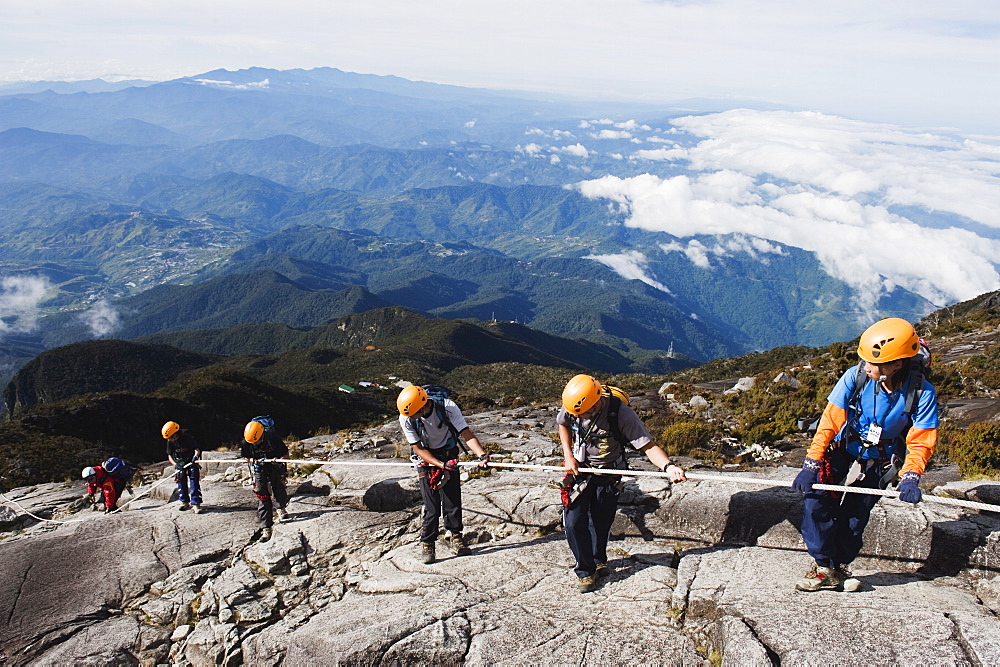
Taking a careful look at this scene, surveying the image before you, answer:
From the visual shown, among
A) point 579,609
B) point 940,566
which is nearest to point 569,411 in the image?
point 579,609

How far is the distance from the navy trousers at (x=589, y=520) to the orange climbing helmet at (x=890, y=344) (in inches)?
150

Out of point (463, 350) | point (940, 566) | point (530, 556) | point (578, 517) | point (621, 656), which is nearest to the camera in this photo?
point (621, 656)

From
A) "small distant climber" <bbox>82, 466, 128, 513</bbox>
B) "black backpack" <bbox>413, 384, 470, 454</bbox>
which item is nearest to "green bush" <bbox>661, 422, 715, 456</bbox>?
"black backpack" <bbox>413, 384, 470, 454</bbox>

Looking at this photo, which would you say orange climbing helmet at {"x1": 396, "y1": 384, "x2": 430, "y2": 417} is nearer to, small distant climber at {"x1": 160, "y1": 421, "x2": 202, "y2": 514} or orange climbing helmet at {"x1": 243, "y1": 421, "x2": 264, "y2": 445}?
orange climbing helmet at {"x1": 243, "y1": 421, "x2": 264, "y2": 445}

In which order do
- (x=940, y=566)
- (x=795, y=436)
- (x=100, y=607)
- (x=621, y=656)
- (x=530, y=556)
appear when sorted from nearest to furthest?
(x=621, y=656) → (x=940, y=566) → (x=530, y=556) → (x=100, y=607) → (x=795, y=436)

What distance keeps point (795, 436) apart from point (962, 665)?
11.4 m

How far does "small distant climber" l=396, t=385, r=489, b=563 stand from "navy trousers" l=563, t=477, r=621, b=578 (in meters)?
2.02

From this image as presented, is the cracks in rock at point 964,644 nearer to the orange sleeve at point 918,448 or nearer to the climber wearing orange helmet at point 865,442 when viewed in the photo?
the climber wearing orange helmet at point 865,442

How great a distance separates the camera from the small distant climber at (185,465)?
1397cm

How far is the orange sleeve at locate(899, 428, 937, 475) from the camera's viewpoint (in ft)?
19.8

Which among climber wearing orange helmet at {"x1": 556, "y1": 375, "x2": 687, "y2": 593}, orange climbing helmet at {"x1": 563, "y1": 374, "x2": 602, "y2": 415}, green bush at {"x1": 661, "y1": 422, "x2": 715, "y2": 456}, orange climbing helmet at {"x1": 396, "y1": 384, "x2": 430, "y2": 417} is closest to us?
orange climbing helmet at {"x1": 563, "y1": 374, "x2": 602, "y2": 415}

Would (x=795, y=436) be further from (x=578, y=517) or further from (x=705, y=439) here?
(x=578, y=517)

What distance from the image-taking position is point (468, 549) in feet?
31.7

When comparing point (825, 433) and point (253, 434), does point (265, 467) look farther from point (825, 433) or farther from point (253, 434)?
point (825, 433)
